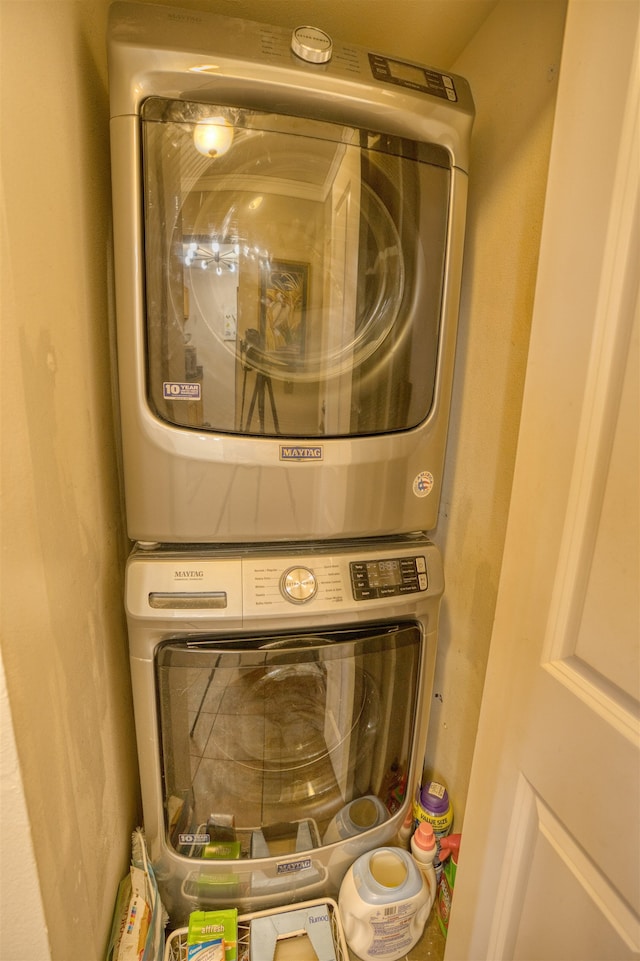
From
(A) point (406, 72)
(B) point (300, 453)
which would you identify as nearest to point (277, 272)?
(B) point (300, 453)

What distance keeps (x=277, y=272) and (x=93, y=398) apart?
0.41 m

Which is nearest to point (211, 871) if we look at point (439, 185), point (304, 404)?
point (304, 404)

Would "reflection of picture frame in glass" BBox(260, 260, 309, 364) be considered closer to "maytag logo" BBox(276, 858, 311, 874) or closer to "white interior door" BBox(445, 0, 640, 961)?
"white interior door" BBox(445, 0, 640, 961)

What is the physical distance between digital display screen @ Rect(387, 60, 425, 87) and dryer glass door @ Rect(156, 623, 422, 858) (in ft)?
3.48

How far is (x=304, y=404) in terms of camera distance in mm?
913

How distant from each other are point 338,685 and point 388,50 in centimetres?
144

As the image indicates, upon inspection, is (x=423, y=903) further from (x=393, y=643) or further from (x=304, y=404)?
(x=304, y=404)

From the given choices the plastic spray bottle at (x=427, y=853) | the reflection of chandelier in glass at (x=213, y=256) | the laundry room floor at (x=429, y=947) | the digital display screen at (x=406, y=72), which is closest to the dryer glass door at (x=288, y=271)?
the reflection of chandelier in glass at (x=213, y=256)

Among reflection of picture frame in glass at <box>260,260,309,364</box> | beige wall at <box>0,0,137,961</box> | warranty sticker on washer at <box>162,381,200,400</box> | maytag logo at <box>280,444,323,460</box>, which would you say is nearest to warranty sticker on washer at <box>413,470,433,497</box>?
maytag logo at <box>280,444,323,460</box>

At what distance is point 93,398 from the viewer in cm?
87

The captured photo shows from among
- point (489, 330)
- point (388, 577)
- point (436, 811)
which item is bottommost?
point (436, 811)

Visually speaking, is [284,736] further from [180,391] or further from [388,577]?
[180,391]

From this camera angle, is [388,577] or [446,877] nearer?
[388,577]

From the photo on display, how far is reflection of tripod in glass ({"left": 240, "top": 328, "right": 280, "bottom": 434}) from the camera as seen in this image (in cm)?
87
